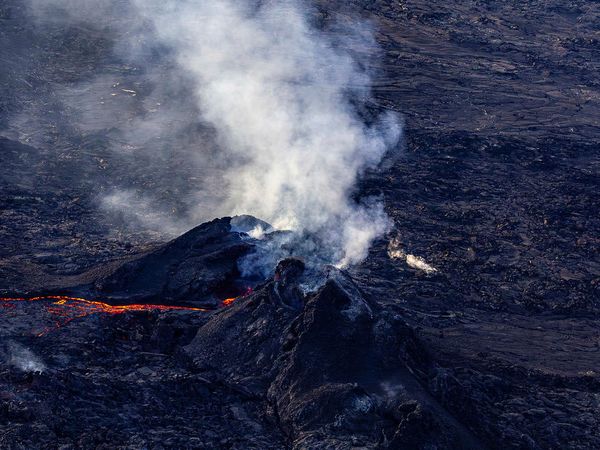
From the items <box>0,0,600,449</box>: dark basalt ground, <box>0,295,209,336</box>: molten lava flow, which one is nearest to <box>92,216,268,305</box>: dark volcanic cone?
<box>0,0,600,449</box>: dark basalt ground

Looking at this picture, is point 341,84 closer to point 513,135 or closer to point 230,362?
point 513,135

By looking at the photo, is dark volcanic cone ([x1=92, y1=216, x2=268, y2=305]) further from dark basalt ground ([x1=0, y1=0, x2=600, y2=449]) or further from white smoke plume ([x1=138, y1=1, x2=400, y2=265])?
white smoke plume ([x1=138, y1=1, x2=400, y2=265])

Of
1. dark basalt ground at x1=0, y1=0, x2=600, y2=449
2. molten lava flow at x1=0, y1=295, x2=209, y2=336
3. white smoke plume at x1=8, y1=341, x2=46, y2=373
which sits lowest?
molten lava flow at x1=0, y1=295, x2=209, y2=336

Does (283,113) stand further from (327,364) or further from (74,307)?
(327,364)

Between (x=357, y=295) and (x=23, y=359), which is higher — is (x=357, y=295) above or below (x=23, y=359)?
above

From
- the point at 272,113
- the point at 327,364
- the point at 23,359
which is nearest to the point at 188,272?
the point at 23,359
